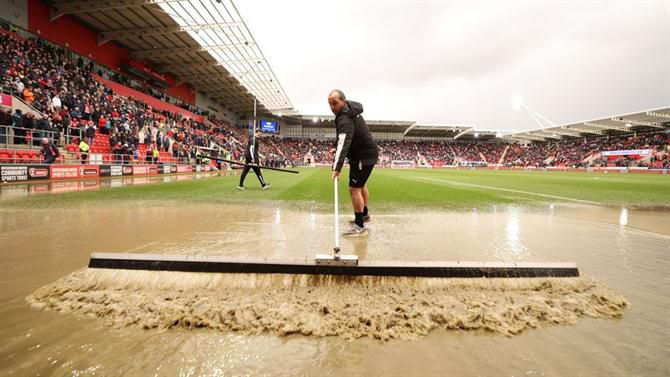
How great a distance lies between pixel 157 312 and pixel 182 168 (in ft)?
83.6

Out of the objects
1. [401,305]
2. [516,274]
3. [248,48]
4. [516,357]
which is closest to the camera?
[516,357]

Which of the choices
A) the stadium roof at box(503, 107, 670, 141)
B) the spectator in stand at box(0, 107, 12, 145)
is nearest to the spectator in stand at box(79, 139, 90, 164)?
the spectator in stand at box(0, 107, 12, 145)

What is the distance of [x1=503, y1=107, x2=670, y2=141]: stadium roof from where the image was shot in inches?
1676

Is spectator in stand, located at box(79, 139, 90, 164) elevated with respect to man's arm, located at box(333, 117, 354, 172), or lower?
elevated

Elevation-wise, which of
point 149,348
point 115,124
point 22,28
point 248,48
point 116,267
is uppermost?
point 248,48

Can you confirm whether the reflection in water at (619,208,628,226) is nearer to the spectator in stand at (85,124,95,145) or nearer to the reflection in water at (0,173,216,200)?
the reflection in water at (0,173,216,200)

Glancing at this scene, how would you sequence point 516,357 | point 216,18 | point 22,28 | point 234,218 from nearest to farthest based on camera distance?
point 516,357
point 234,218
point 22,28
point 216,18

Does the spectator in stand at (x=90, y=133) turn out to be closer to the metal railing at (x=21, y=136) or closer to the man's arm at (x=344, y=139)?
the metal railing at (x=21, y=136)

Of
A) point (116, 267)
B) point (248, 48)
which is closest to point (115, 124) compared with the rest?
point (248, 48)

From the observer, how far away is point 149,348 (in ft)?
5.63

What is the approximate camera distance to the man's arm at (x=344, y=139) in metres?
4.05

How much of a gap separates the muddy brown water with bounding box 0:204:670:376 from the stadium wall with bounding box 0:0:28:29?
80.0 ft

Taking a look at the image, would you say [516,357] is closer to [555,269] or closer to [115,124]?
[555,269]

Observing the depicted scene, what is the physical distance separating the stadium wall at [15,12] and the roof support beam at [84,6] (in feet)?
5.95
